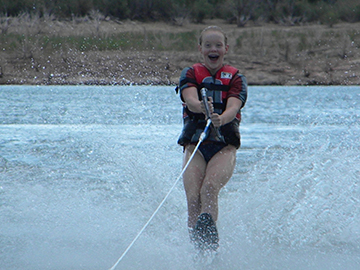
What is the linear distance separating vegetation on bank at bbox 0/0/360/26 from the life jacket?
1863 inches

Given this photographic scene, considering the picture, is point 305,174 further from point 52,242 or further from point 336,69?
point 336,69

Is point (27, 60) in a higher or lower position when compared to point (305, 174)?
lower

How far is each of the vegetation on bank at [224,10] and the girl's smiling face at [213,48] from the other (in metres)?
47.3

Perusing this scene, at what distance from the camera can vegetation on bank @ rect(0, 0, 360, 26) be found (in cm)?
5234

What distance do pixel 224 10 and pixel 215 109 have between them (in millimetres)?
53755

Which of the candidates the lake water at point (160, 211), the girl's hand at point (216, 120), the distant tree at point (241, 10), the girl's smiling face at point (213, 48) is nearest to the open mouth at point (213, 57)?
the girl's smiling face at point (213, 48)

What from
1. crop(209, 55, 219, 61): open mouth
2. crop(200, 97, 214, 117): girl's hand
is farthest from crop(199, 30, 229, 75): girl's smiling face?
crop(200, 97, 214, 117): girl's hand

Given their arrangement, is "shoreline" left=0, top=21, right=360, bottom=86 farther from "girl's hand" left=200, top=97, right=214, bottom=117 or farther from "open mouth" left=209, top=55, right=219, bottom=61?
"girl's hand" left=200, top=97, right=214, bottom=117

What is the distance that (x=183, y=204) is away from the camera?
16.6ft

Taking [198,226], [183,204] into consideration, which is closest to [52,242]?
[198,226]

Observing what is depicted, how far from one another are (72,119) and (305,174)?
9319 millimetres

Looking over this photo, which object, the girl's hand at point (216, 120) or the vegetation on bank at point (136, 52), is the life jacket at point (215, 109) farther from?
the vegetation on bank at point (136, 52)

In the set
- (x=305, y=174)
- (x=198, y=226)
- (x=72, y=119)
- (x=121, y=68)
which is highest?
(x=198, y=226)

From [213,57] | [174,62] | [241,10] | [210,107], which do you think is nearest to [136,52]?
[174,62]
